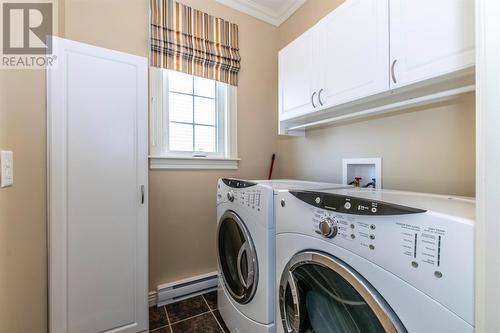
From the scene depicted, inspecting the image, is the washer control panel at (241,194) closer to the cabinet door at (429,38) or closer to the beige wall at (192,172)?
the beige wall at (192,172)

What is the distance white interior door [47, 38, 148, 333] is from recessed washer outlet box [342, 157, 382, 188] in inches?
53.8

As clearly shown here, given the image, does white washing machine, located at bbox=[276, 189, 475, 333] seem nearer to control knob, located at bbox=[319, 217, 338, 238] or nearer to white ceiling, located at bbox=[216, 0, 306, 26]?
control knob, located at bbox=[319, 217, 338, 238]

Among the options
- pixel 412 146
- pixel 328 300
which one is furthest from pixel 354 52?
pixel 328 300

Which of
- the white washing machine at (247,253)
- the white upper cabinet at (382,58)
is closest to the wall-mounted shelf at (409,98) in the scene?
the white upper cabinet at (382,58)

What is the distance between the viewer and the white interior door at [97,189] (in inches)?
47.6

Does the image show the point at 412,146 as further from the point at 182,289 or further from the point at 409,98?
the point at 182,289

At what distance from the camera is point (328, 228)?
756 mm

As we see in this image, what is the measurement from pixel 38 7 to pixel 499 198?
6.17ft

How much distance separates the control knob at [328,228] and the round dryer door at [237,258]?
475mm

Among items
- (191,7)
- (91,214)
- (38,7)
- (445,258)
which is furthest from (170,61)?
(445,258)

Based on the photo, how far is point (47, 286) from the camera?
1.20 metres

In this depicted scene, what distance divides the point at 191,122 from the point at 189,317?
152 centimetres

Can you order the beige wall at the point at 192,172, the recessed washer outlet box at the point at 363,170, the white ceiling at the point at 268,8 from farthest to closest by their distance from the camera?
the white ceiling at the point at 268,8
the beige wall at the point at 192,172
the recessed washer outlet box at the point at 363,170

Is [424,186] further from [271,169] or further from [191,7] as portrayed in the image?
[191,7]
